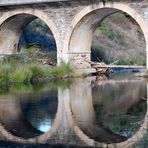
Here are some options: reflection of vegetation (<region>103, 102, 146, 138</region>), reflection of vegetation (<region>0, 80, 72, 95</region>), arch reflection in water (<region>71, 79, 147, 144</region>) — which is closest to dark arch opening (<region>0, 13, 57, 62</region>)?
reflection of vegetation (<region>0, 80, 72, 95</region>)

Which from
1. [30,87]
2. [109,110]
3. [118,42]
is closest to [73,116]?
[109,110]

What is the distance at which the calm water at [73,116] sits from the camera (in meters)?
10.6

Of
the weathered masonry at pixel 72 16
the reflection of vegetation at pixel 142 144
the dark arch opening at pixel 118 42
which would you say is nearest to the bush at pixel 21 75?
the weathered masonry at pixel 72 16

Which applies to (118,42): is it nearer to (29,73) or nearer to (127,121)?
(29,73)

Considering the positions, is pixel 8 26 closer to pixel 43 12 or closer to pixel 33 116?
pixel 43 12

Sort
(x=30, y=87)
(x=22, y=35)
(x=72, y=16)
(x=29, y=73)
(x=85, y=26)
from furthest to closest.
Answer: (x=22, y=35)
(x=85, y=26)
(x=72, y=16)
(x=29, y=73)
(x=30, y=87)

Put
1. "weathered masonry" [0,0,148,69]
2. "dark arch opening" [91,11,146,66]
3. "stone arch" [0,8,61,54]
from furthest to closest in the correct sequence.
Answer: "dark arch opening" [91,11,146,66] → "stone arch" [0,8,61,54] → "weathered masonry" [0,0,148,69]

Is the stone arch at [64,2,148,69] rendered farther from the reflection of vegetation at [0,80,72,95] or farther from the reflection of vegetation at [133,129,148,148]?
the reflection of vegetation at [133,129,148,148]

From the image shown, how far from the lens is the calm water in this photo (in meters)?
10.6

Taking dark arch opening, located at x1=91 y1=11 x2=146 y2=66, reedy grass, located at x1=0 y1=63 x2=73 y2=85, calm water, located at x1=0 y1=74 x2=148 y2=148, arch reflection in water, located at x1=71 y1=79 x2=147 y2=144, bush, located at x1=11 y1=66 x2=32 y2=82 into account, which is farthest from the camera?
dark arch opening, located at x1=91 y1=11 x2=146 y2=66

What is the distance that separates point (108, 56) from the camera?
1373 inches

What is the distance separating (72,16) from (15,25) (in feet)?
18.2

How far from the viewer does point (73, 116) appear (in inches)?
536

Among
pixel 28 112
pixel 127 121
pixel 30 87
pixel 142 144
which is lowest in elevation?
pixel 142 144
